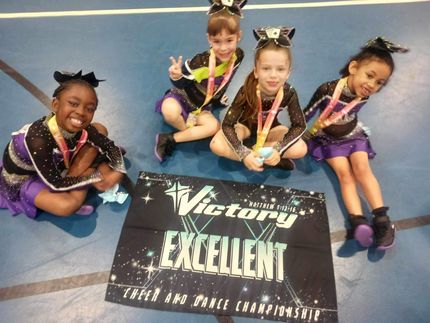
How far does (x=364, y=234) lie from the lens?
54.5 inches

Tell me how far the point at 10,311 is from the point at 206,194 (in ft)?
2.80

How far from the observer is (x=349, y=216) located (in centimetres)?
149

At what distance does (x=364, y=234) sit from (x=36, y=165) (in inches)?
51.4

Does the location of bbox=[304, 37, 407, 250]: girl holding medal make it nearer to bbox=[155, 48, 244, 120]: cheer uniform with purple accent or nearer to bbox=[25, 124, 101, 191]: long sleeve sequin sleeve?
bbox=[155, 48, 244, 120]: cheer uniform with purple accent

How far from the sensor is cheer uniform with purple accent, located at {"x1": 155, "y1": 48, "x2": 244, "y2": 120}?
5.06 feet

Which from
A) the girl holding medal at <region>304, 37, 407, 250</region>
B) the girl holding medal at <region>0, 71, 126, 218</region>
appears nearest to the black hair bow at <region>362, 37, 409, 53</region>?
the girl holding medal at <region>304, 37, 407, 250</region>

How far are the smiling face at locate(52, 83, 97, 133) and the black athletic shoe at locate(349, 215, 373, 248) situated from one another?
114 centimetres

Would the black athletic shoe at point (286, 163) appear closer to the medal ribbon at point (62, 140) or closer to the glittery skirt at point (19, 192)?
the medal ribbon at point (62, 140)

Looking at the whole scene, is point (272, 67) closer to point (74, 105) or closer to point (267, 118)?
point (267, 118)

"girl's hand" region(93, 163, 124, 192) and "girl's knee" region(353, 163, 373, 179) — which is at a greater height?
"girl's knee" region(353, 163, 373, 179)

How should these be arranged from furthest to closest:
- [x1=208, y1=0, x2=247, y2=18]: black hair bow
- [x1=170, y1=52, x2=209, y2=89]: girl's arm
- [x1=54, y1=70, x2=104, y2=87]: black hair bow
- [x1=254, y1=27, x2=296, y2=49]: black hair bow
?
[x1=170, y1=52, x2=209, y2=89]: girl's arm < [x1=208, y1=0, x2=247, y2=18]: black hair bow < [x1=254, y1=27, x2=296, y2=49]: black hair bow < [x1=54, y1=70, x2=104, y2=87]: black hair bow

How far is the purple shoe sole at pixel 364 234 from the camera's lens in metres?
1.38

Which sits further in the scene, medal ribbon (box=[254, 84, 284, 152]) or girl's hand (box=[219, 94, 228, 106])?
girl's hand (box=[219, 94, 228, 106])

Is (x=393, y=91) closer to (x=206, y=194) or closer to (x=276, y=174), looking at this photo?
(x=276, y=174)
